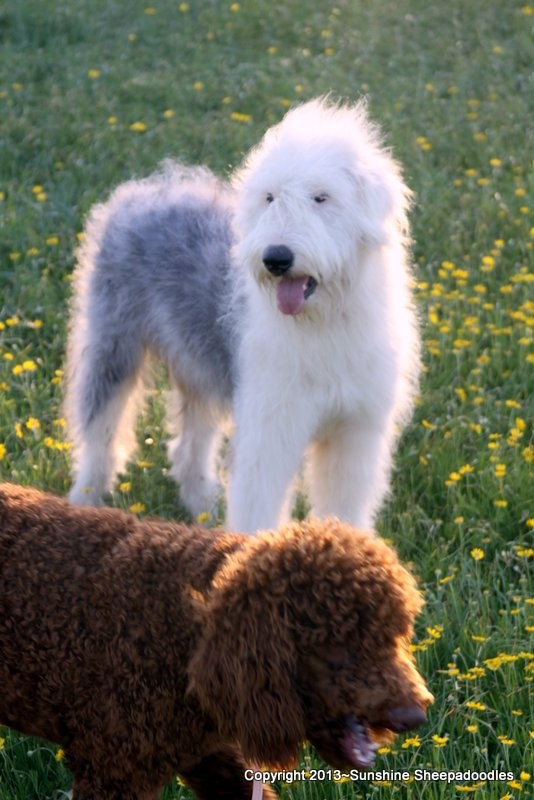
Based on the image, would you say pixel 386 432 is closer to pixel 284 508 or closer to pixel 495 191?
pixel 284 508

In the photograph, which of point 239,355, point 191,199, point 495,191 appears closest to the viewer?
point 239,355

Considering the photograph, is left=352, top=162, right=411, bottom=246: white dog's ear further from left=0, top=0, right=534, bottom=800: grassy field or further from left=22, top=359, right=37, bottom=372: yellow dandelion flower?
left=22, top=359, right=37, bottom=372: yellow dandelion flower

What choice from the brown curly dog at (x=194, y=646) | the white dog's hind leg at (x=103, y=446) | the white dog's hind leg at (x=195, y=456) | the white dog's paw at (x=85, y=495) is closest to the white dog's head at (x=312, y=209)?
the brown curly dog at (x=194, y=646)

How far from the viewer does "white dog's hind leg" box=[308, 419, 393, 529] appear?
439 cm

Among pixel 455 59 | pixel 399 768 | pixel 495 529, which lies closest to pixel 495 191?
pixel 455 59

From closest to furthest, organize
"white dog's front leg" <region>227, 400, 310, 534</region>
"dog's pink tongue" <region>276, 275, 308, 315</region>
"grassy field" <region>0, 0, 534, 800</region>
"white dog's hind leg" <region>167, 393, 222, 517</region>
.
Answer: "grassy field" <region>0, 0, 534, 800</region>, "dog's pink tongue" <region>276, 275, 308, 315</region>, "white dog's front leg" <region>227, 400, 310, 534</region>, "white dog's hind leg" <region>167, 393, 222, 517</region>

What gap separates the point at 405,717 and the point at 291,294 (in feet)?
5.45

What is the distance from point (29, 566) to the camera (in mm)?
3002

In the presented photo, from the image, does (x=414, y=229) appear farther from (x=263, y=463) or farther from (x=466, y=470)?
(x=263, y=463)

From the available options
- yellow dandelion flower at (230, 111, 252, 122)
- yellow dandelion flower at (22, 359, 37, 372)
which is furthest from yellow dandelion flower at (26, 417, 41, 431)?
yellow dandelion flower at (230, 111, 252, 122)

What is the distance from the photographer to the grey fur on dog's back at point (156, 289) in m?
4.71

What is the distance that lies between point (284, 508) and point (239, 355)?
0.59 metres

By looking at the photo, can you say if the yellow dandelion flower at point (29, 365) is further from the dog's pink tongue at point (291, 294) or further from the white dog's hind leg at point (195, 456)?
the dog's pink tongue at point (291, 294)

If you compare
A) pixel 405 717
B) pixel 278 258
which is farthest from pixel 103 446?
pixel 405 717
